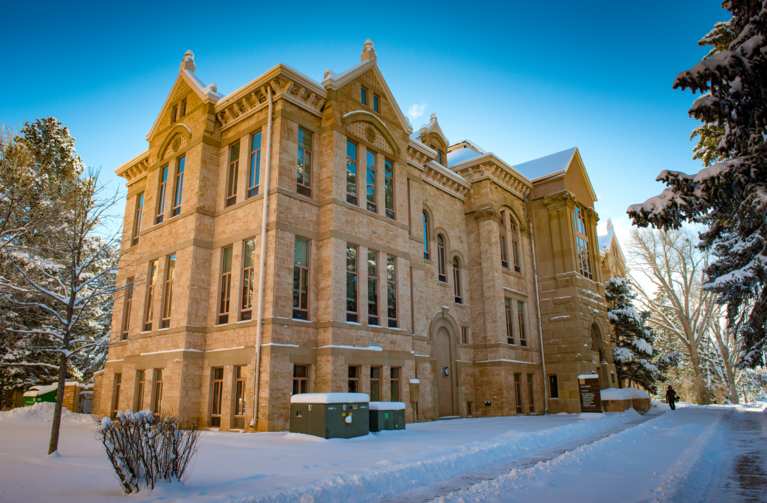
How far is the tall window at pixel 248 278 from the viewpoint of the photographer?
1778 cm

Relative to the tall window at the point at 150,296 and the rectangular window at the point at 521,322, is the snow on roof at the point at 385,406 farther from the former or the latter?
the rectangular window at the point at 521,322

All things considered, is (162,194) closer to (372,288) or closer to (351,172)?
(351,172)

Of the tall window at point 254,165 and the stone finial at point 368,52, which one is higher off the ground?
the stone finial at point 368,52

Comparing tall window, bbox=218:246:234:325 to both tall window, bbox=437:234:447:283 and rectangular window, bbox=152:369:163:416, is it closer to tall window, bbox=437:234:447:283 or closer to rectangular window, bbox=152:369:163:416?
rectangular window, bbox=152:369:163:416

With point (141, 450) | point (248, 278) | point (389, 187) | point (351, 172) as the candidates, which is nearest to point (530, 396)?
point (389, 187)

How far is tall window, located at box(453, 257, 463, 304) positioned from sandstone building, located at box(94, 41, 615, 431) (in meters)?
0.06

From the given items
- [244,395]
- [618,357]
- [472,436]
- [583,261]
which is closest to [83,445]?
[244,395]

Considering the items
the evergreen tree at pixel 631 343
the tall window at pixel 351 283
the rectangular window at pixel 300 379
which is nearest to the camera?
the rectangular window at pixel 300 379

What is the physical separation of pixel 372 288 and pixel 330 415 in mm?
7054

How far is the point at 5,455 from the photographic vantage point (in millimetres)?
9906

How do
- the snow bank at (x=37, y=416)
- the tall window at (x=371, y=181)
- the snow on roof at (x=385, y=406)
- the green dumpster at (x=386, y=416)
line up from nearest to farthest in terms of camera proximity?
the green dumpster at (x=386, y=416) < the snow on roof at (x=385, y=406) < the snow bank at (x=37, y=416) < the tall window at (x=371, y=181)

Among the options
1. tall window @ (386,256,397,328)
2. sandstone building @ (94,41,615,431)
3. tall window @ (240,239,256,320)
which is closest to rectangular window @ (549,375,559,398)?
sandstone building @ (94,41,615,431)

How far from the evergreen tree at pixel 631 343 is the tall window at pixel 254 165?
2590cm

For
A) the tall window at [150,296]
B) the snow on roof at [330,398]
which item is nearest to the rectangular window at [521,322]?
the snow on roof at [330,398]
